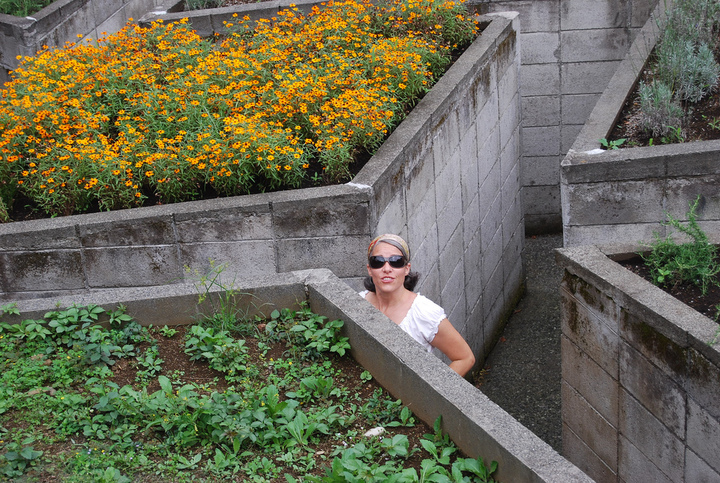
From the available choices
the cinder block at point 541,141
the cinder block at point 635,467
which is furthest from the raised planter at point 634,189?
the cinder block at point 541,141

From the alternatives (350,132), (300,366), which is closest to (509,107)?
(350,132)

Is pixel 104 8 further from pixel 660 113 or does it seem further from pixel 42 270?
pixel 660 113

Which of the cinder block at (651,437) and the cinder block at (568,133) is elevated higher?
the cinder block at (568,133)

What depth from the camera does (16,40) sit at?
26.6 feet

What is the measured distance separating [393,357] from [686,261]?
173 centimetres

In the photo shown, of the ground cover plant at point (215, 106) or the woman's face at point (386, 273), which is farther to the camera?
the ground cover plant at point (215, 106)

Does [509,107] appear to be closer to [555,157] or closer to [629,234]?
[555,157]

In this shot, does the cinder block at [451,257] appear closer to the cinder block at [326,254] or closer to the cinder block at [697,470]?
the cinder block at [326,254]

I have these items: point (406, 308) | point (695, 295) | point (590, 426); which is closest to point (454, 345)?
point (406, 308)

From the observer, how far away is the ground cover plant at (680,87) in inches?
231

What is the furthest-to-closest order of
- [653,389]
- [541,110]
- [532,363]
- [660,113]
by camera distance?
[541,110] → [532,363] → [660,113] → [653,389]

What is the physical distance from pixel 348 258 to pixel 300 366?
3.90 feet

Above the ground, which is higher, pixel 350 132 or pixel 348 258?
pixel 350 132

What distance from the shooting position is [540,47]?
8.85 meters
